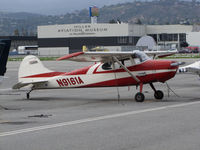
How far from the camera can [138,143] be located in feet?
29.7

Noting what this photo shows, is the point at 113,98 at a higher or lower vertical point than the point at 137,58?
lower

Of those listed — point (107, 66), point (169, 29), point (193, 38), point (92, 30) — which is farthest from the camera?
point (169, 29)

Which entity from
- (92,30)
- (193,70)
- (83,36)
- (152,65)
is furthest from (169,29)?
(152,65)

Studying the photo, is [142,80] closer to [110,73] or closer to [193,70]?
[110,73]

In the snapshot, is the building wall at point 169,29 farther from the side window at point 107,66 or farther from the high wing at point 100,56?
the high wing at point 100,56

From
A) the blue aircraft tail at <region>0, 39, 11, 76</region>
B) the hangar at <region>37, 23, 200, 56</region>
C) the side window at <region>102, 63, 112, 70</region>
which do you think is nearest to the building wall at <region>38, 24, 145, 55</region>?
the hangar at <region>37, 23, 200, 56</region>

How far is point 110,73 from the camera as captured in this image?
58.2 feet

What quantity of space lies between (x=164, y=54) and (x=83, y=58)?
12.9 ft

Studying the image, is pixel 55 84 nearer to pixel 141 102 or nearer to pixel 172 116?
pixel 141 102

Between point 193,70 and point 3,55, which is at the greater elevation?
point 3,55

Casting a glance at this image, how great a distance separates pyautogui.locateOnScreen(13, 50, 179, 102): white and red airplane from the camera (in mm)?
16922

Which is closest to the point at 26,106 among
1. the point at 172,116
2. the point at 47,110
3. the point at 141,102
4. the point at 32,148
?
the point at 47,110

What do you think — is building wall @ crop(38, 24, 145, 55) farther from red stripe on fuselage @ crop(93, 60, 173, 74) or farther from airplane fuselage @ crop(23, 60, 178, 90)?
red stripe on fuselage @ crop(93, 60, 173, 74)

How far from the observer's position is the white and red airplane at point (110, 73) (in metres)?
16.9
